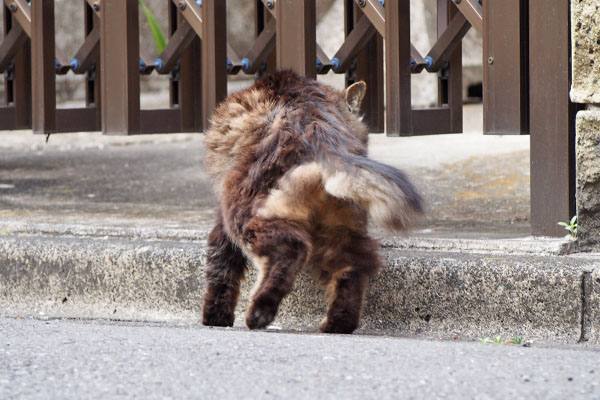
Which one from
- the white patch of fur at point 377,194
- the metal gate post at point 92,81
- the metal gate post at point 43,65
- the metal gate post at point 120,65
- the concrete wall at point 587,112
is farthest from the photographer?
the metal gate post at point 92,81

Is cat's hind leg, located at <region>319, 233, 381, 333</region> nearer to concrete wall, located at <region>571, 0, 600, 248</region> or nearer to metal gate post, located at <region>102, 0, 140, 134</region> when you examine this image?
concrete wall, located at <region>571, 0, 600, 248</region>

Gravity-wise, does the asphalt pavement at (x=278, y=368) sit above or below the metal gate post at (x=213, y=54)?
below

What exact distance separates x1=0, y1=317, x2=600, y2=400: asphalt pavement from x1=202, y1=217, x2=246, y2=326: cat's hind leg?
0.51 metres

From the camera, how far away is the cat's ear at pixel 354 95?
12.7 ft

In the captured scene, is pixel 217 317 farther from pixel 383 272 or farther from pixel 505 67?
pixel 505 67

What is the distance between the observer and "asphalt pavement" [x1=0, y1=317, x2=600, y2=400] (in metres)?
2.34

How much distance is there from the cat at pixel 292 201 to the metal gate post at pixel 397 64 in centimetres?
57

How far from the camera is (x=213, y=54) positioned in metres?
4.48

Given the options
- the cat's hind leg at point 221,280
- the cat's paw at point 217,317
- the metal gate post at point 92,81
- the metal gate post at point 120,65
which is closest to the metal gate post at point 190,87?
the metal gate post at point 120,65

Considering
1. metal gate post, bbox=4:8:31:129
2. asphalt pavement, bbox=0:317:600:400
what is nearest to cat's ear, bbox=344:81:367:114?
asphalt pavement, bbox=0:317:600:400

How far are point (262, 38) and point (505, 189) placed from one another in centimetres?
191

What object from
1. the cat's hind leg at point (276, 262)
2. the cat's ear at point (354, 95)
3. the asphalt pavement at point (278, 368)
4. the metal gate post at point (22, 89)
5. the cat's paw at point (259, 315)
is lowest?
the asphalt pavement at point (278, 368)

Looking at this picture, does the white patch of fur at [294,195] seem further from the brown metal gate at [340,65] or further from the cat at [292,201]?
the brown metal gate at [340,65]

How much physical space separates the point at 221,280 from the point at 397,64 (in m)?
1.29
